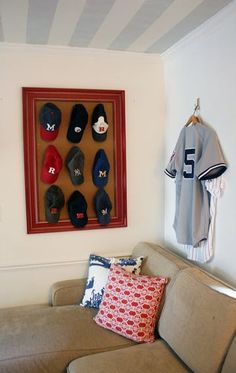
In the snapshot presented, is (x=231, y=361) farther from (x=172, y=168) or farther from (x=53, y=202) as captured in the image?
(x=53, y=202)

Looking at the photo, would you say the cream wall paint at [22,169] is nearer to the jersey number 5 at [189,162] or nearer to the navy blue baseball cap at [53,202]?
the navy blue baseball cap at [53,202]

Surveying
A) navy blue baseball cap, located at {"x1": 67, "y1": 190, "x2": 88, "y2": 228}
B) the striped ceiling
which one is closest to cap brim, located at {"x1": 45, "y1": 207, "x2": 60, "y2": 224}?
navy blue baseball cap, located at {"x1": 67, "y1": 190, "x2": 88, "y2": 228}

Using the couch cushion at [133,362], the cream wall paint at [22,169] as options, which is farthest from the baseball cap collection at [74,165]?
the couch cushion at [133,362]

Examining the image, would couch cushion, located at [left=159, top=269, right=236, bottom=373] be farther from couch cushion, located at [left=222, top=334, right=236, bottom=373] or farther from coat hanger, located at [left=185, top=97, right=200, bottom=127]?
coat hanger, located at [left=185, top=97, right=200, bottom=127]

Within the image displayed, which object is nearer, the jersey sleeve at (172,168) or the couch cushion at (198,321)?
the couch cushion at (198,321)

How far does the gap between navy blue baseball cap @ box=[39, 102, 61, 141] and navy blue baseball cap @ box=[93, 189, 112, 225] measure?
0.57 meters

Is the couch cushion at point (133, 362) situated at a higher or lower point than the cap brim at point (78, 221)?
lower

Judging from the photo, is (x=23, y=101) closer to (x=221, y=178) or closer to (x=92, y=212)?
(x=92, y=212)

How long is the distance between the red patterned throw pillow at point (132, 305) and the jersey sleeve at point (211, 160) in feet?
2.29

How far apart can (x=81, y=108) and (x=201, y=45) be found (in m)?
0.94

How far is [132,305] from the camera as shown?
6.72 ft

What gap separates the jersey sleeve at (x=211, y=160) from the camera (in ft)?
6.52

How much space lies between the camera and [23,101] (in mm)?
2484

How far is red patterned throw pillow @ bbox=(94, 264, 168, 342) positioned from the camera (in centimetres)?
201
